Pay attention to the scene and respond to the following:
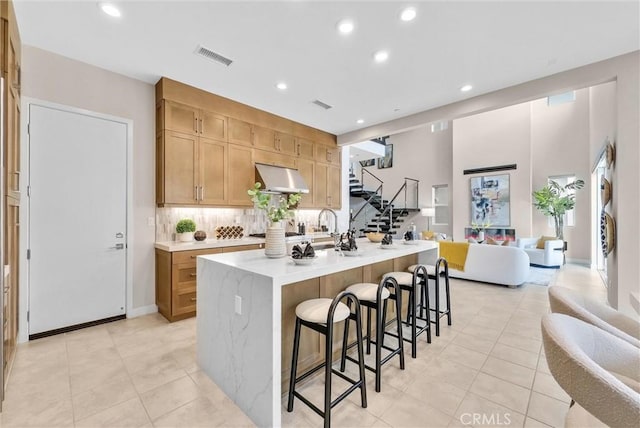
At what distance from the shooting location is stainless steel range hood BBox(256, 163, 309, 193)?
454cm

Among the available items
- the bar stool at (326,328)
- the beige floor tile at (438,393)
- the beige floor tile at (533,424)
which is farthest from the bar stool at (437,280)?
the bar stool at (326,328)

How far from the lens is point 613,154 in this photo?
3.41 m

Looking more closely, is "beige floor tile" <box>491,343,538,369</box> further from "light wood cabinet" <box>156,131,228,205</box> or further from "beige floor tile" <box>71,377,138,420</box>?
"light wood cabinet" <box>156,131,228,205</box>

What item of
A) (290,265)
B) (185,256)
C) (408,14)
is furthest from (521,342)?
(185,256)

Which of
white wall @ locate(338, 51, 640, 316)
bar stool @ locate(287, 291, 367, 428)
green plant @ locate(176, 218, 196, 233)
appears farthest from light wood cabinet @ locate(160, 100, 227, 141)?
white wall @ locate(338, 51, 640, 316)

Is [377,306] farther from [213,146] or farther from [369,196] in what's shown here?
[369,196]

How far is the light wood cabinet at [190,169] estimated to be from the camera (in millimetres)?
3635

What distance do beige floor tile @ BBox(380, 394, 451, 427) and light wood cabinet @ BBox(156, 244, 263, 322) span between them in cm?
268

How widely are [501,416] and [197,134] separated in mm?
4379


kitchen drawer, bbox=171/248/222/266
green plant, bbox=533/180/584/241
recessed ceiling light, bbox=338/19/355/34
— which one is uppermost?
recessed ceiling light, bbox=338/19/355/34

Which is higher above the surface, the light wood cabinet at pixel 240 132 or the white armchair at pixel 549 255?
the light wood cabinet at pixel 240 132

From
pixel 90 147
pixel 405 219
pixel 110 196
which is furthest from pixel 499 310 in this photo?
pixel 405 219

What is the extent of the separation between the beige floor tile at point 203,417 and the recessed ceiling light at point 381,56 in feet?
11.5

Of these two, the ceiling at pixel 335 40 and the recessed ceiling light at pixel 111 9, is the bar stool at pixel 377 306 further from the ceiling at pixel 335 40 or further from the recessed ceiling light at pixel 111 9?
the recessed ceiling light at pixel 111 9
